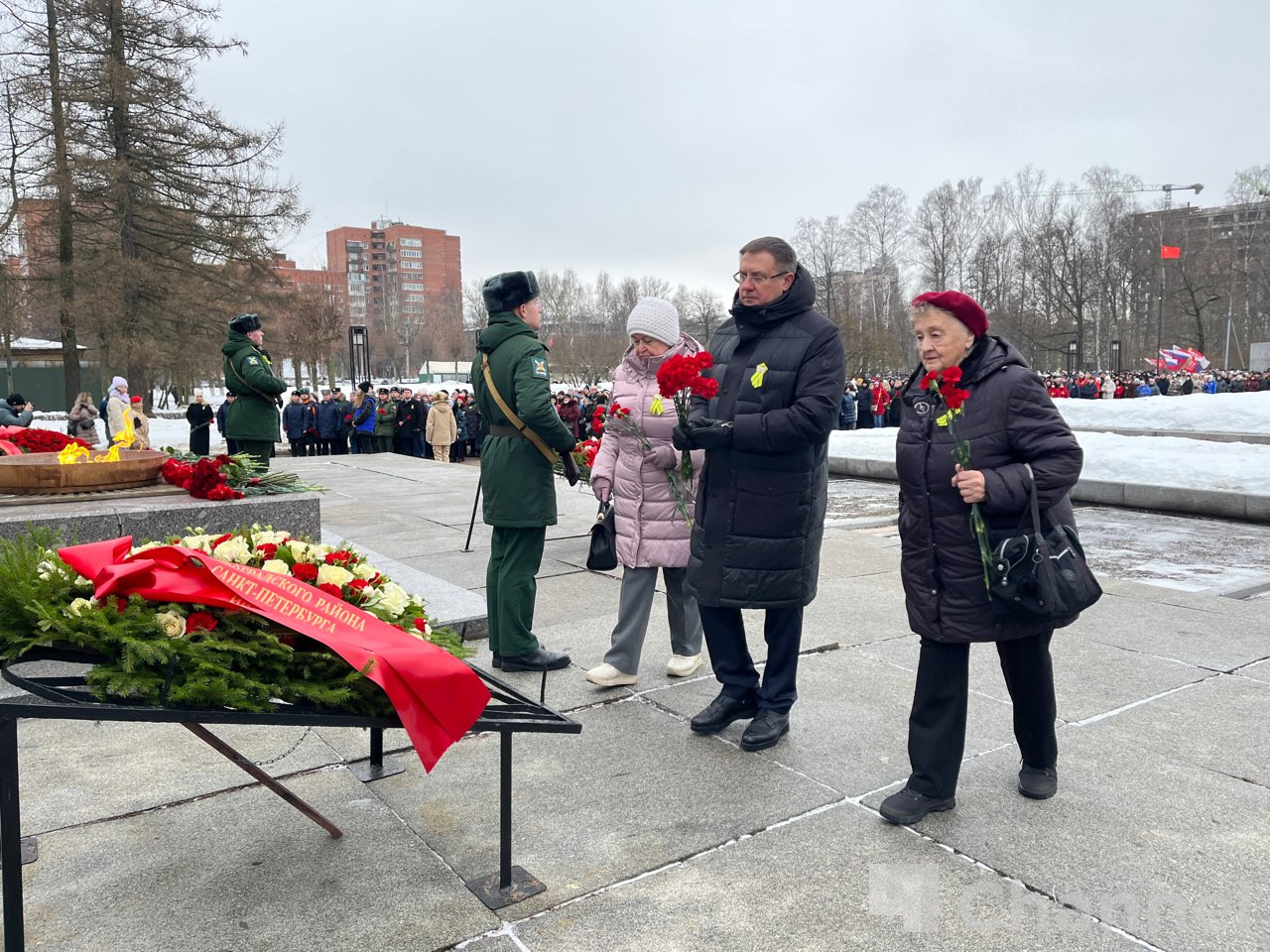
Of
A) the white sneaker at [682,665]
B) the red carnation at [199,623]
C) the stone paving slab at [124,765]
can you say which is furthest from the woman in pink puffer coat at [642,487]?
the red carnation at [199,623]

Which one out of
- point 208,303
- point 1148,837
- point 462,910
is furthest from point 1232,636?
point 208,303

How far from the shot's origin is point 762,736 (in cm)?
382

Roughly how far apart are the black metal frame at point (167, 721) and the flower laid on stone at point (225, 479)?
11.2ft

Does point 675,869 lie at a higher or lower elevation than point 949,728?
lower

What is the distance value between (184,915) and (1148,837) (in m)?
2.94

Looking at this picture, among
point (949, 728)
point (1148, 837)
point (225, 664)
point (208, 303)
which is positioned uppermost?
point (208, 303)

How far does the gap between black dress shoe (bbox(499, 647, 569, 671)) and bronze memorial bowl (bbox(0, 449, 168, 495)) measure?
317 cm

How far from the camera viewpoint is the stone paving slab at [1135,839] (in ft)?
8.66

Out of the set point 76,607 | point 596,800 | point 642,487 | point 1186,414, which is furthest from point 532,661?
point 1186,414

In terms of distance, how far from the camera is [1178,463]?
12500mm

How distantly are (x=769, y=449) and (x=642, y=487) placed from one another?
1082mm

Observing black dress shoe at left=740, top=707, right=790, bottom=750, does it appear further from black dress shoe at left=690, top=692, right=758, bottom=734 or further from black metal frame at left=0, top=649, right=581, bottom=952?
black metal frame at left=0, top=649, right=581, bottom=952

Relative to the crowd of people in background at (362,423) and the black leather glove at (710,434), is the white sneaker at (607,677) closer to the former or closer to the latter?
the black leather glove at (710,434)

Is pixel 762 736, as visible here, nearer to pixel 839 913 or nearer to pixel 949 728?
pixel 949 728
